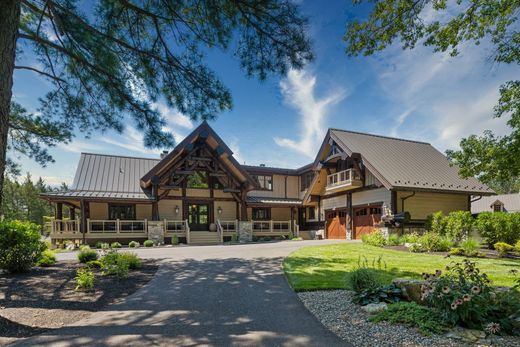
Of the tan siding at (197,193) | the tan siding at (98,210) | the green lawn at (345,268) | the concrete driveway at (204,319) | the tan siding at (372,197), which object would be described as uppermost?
the tan siding at (197,193)

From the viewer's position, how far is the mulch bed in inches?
171

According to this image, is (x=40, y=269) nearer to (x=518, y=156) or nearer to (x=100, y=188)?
(x=100, y=188)

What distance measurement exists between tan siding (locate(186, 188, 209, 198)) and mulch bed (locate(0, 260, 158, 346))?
41.6ft

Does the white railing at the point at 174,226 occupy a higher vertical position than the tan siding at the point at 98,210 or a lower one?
lower

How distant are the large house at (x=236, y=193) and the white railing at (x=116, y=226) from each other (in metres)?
0.06

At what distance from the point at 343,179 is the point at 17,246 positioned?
1675 cm

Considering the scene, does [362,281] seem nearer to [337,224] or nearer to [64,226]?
[337,224]

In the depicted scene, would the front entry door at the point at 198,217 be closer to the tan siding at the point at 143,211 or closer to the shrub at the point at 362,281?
the tan siding at the point at 143,211

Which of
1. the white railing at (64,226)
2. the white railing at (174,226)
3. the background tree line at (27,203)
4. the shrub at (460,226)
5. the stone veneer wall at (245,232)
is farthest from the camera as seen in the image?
the background tree line at (27,203)

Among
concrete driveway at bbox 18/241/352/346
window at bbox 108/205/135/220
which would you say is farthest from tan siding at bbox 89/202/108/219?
concrete driveway at bbox 18/241/352/346

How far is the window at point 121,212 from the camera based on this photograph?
19531mm

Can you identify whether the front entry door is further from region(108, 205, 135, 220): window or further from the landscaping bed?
the landscaping bed

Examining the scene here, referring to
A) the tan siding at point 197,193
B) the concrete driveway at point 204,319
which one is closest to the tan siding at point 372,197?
the tan siding at point 197,193

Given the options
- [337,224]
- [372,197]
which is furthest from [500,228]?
[337,224]
